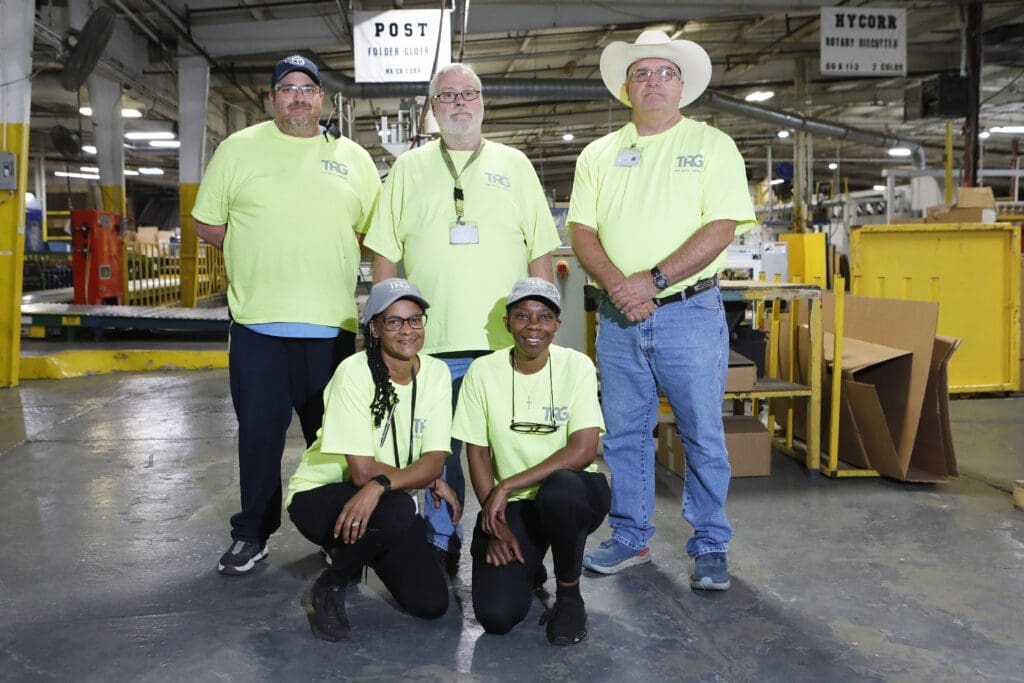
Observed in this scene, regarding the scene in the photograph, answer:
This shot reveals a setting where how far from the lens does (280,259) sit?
2.96 m

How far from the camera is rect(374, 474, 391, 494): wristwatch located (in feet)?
8.41

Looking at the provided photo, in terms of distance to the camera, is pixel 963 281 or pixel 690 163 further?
pixel 963 281

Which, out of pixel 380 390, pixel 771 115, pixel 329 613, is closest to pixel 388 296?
pixel 380 390

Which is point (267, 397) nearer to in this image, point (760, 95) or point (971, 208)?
point (971, 208)

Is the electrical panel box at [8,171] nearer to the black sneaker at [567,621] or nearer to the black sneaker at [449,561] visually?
the black sneaker at [449,561]

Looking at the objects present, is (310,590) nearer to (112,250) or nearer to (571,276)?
(571,276)

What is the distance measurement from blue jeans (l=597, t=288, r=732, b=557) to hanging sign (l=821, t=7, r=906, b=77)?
8542 mm

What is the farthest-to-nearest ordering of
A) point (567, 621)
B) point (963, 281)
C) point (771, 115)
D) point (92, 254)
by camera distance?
1. point (771, 115)
2. point (92, 254)
3. point (963, 281)
4. point (567, 621)

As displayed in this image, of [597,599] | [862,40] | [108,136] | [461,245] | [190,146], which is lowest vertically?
[597,599]

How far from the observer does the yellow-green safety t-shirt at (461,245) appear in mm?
2867

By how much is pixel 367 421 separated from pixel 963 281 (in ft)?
18.9

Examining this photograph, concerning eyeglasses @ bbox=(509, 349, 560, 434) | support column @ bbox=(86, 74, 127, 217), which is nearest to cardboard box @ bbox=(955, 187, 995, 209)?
eyeglasses @ bbox=(509, 349, 560, 434)

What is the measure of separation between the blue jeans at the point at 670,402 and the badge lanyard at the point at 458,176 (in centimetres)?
64

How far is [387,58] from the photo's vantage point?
9.05m
